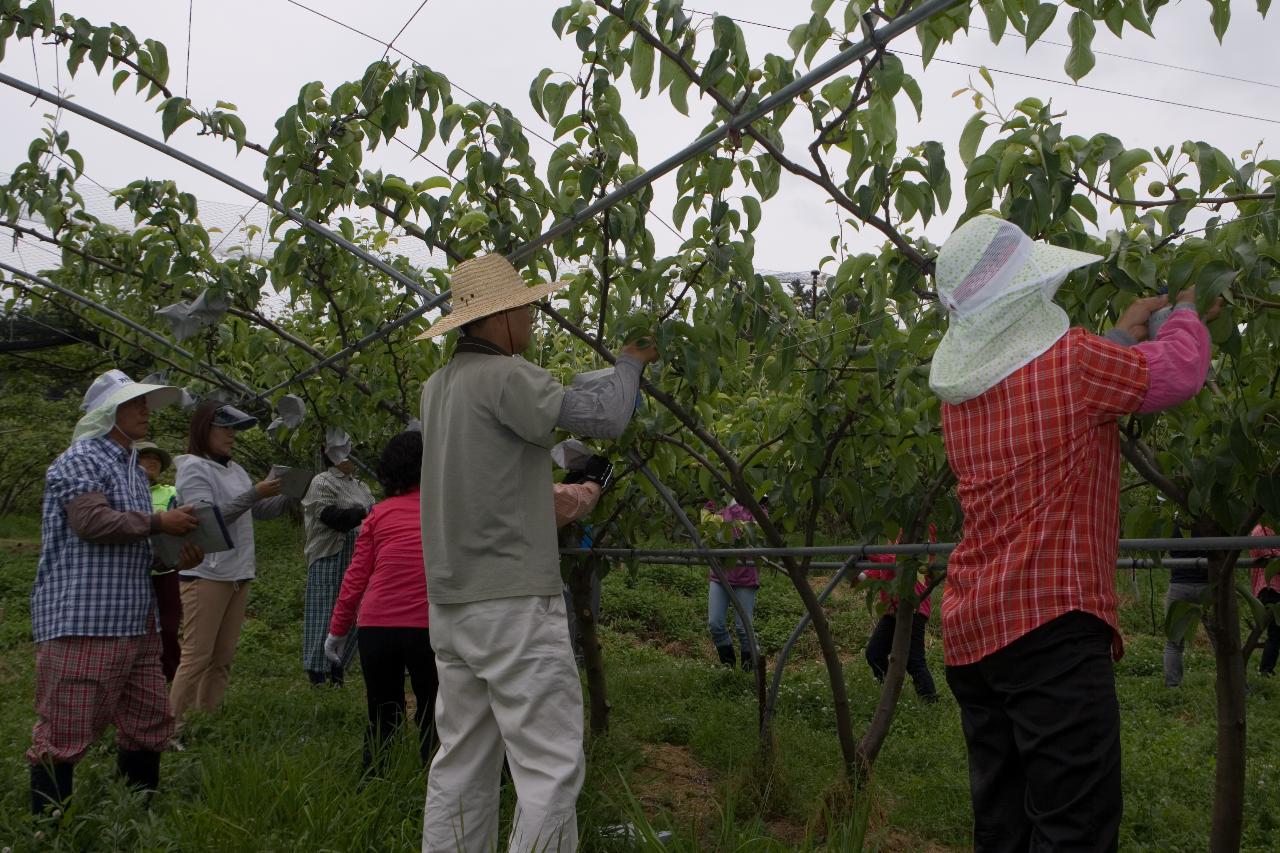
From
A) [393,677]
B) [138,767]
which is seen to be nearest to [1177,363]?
[393,677]

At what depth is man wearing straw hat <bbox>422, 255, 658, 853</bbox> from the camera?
2.86 m

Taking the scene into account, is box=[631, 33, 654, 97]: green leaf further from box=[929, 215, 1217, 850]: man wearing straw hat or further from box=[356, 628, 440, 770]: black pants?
box=[356, 628, 440, 770]: black pants

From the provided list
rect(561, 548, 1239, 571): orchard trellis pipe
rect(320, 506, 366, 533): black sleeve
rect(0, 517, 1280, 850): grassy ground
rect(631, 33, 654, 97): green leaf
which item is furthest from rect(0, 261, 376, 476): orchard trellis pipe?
rect(631, 33, 654, 97): green leaf

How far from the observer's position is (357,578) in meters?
4.72

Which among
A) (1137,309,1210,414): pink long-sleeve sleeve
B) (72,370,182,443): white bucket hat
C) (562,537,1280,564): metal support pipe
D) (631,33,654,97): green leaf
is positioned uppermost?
(631,33,654,97): green leaf

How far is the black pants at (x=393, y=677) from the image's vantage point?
442cm

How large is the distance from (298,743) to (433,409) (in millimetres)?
2259

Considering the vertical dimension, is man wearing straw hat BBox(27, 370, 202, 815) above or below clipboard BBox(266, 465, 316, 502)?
below

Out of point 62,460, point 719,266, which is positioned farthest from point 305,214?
point 719,266

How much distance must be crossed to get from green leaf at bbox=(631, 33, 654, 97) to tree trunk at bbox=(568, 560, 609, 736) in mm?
Answer: 2484

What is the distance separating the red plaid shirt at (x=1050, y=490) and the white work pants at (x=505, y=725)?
38.7 inches

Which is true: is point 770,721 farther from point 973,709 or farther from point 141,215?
point 141,215

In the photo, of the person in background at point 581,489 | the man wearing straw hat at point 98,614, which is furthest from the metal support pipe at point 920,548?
the man wearing straw hat at point 98,614

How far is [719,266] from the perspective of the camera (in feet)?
10.9
